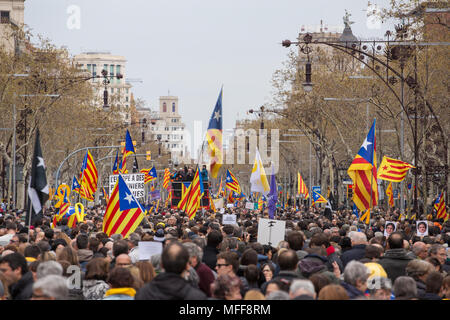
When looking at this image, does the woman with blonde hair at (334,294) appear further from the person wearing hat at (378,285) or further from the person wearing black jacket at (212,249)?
the person wearing black jacket at (212,249)

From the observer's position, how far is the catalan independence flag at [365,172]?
807 inches

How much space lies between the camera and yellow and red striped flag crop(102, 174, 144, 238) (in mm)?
14938

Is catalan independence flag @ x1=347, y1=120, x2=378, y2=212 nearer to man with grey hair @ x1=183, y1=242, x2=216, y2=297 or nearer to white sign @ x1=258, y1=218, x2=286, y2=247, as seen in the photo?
white sign @ x1=258, y1=218, x2=286, y2=247

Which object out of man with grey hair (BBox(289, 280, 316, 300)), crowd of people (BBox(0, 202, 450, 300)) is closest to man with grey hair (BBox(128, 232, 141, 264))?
crowd of people (BBox(0, 202, 450, 300))

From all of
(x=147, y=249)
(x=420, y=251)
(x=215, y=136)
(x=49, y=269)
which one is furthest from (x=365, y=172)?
(x=49, y=269)

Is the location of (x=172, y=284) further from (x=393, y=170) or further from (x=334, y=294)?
(x=393, y=170)

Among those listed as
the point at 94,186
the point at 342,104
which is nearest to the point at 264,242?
the point at 94,186

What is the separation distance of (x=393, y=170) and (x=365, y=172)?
5.62 metres

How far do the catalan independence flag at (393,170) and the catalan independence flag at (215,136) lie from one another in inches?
219

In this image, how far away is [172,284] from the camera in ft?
22.2

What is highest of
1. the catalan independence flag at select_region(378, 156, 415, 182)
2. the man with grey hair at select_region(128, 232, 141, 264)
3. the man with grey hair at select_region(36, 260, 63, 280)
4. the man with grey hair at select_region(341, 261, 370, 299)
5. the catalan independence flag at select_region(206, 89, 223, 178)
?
the catalan independence flag at select_region(206, 89, 223, 178)

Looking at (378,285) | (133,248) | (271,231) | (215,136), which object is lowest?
(133,248)

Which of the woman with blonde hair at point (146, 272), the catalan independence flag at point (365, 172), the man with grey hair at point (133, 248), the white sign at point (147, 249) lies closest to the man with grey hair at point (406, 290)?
the woman with blonde hair at point (146, 272)

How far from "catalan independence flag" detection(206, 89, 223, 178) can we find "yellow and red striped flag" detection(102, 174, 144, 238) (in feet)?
26.8
